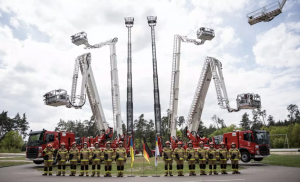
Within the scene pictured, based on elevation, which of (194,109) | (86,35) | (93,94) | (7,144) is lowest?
(7,144)

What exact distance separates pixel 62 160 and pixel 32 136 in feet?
22.0

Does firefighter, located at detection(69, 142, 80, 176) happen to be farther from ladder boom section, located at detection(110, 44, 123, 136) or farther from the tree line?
the tree line

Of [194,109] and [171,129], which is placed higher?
[194,109]

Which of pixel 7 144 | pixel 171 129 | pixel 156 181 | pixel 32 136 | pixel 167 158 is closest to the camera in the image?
pixel 156 181

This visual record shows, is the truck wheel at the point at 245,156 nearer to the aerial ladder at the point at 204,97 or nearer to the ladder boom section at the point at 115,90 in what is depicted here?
the aerial ladder at the point at 204,97

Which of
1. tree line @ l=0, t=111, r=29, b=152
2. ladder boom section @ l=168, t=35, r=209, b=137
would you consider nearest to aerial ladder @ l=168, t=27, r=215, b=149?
ladder boom section @ l=168, t=35, r=209, b=137

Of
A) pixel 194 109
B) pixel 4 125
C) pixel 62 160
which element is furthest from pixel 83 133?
pixel 62 160

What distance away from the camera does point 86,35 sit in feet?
84.4

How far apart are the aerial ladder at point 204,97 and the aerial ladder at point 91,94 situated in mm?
7813

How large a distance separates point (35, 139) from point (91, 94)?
26.5 feet

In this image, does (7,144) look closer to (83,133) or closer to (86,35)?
(83,133)

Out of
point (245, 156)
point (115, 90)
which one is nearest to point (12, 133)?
point (115, 90)

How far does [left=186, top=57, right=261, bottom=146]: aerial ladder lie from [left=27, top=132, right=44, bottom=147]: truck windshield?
12.8 metres

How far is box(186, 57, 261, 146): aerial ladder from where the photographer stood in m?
21.6
